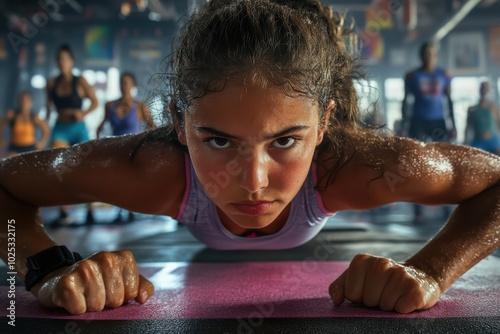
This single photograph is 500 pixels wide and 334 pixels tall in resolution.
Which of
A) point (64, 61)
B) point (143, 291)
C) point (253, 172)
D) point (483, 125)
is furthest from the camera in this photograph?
point (483, 125)

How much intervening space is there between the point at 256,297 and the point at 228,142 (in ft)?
1.10

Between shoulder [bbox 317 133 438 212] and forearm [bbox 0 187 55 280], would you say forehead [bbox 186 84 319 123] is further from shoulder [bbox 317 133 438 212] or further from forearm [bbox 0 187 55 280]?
forearm [bbox 0 187 55 280]

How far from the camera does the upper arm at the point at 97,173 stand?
1.01 m

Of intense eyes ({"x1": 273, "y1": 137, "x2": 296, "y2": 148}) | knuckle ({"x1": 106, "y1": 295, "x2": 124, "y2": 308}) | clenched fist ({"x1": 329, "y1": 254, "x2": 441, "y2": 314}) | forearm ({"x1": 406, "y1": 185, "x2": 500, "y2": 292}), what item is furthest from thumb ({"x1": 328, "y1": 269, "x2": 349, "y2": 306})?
knuckle ({"x1": 106, "y1": 295, "x2": 124, "y2": 308})

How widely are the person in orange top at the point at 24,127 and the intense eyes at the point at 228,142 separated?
3.48 meters

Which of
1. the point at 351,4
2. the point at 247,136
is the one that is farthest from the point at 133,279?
the point at 351,4

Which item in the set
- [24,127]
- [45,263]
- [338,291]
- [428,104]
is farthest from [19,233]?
[24,127]

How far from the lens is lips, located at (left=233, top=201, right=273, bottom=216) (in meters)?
0.82

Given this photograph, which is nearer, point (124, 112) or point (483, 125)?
point (124, 112)

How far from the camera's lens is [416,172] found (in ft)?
3.23

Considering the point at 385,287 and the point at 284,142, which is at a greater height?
the point at 284,142

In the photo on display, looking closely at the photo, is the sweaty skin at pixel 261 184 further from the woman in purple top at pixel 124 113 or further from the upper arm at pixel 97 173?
the woman in purple top at pixel 124 113

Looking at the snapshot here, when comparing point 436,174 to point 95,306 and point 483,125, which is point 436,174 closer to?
point 95,306

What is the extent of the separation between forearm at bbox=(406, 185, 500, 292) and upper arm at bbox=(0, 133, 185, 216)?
550 mm
